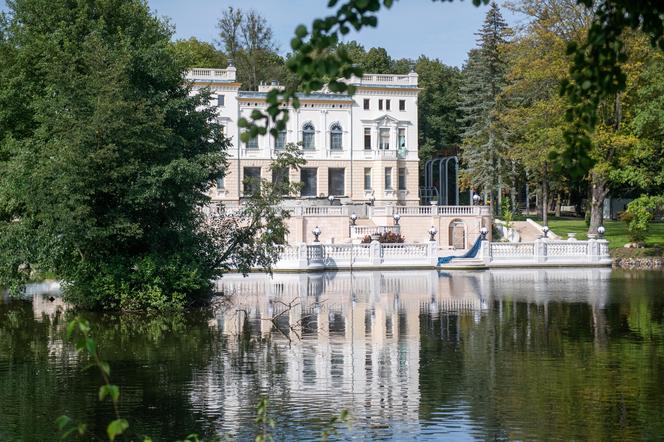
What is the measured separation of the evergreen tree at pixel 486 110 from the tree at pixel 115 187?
4133cm

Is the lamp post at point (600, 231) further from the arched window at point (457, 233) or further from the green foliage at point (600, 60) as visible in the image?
the green foliage at point (600, 60)

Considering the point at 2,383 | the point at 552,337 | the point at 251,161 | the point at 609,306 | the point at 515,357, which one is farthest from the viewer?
the point at 251,161

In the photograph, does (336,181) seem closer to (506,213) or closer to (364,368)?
(506,213)

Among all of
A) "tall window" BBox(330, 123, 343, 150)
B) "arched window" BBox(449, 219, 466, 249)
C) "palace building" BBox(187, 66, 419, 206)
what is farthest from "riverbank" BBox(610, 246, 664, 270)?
"tall window" BBox(330, 123, 343, 150)

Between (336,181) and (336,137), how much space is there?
127 inches

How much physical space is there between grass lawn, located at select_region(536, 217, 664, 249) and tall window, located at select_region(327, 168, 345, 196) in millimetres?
15224

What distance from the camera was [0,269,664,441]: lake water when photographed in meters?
12.6

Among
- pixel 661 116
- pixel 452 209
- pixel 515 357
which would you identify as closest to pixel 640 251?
pixel 661 116

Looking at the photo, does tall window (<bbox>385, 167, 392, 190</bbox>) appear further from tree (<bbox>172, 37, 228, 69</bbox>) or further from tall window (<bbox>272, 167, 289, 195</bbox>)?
tall window (<bbox>272, 167, 289, 195</bbox>)

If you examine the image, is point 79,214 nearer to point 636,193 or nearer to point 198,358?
point 198,358

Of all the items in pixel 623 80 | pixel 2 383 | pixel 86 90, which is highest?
pixel 86 90

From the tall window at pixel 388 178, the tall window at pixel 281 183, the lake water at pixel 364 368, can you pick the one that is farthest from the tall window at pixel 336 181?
the lake water at pixel 364 368

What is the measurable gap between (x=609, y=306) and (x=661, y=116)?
64.7 ft

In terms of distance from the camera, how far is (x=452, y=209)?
53938 millimetres
